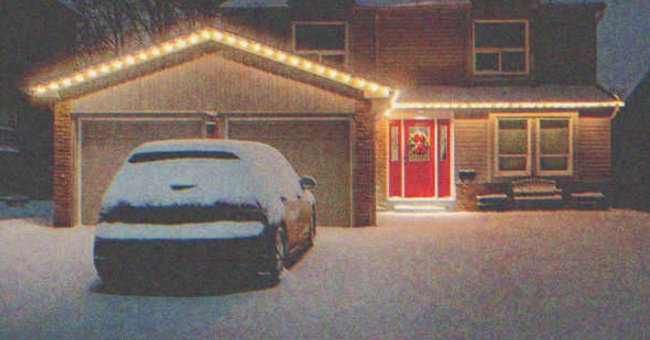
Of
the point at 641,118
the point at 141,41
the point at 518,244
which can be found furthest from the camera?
the point at 141,41

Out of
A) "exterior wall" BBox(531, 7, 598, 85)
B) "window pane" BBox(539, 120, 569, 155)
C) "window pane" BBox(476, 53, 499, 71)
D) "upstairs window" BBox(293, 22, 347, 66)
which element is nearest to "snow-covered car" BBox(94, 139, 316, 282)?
"upstairs window" BBox(293, 22, 347, 66)

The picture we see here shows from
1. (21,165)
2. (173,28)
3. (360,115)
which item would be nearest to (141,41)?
(173,28)

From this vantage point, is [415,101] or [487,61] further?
[487,61]

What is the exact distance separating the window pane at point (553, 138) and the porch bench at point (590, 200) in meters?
1.40

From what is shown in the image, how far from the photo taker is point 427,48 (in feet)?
63.4

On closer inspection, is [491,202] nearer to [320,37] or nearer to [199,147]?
[320,37]

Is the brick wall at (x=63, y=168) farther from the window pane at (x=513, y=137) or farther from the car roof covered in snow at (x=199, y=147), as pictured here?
the window pane at (x=513, y=137)

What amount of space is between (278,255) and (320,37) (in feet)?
43.8

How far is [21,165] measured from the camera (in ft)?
76.5

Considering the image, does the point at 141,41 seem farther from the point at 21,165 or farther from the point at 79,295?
the point at 79,295

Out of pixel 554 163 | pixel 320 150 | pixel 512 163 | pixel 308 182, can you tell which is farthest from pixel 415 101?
pixel 308 182

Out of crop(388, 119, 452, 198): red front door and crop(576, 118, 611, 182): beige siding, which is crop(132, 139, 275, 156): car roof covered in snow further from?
crop(576, 118, 611, 182): beige siding

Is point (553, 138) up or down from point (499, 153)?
up

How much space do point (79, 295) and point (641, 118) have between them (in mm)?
21876
